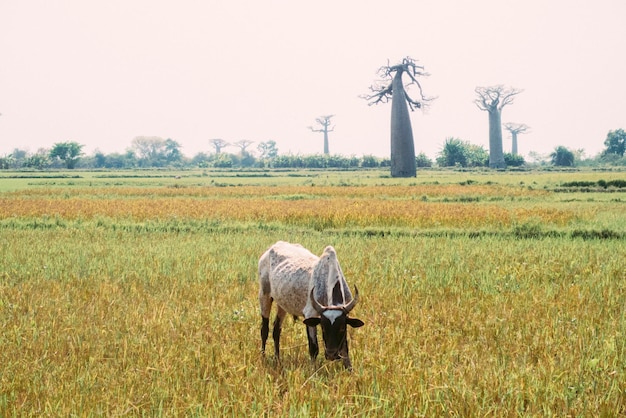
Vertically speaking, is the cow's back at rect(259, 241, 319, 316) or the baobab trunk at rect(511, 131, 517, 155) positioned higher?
the baobab trunk at rect(511, 131, 517, 155)

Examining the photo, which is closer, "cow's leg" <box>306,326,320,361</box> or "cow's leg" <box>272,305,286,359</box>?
"cow's leg" <box>306,326,320,361</box>

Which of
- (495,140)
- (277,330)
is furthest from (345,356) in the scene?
(495,140)

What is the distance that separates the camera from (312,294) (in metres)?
3.93

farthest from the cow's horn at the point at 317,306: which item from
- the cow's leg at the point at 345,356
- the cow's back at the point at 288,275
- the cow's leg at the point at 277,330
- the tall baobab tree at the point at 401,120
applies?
the tall baobab tree at the point at 401,120

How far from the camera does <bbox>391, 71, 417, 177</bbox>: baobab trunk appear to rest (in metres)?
41.3

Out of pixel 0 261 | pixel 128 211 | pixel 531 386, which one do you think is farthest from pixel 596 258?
pixel 128 211

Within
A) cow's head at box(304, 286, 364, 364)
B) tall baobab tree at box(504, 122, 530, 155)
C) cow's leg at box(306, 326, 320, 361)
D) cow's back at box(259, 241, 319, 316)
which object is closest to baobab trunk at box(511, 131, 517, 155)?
tall baobab tree at box(504, 122, 530, 155)

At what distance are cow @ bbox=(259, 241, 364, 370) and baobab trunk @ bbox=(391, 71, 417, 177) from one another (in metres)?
36.9

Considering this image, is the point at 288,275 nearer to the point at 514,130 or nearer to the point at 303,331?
the point at 303,331

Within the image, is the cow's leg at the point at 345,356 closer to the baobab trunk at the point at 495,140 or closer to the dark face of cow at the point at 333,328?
the dark face of cow at the point at 333,328

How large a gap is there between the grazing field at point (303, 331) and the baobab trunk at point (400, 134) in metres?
28.5

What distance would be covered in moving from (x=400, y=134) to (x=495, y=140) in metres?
22.6

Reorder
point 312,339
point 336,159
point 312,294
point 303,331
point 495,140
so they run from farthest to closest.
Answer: point 336,159
point 495,140
point 303,331
point 312,339
point 312,294

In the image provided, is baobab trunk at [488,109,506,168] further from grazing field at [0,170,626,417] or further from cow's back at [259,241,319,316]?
cow's back at [259,241,319,316]
